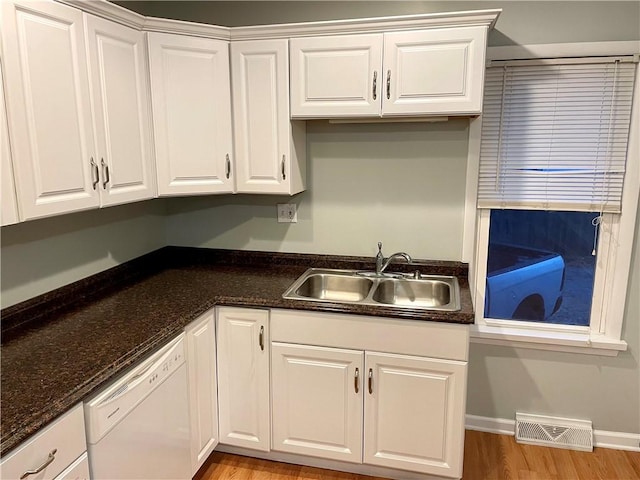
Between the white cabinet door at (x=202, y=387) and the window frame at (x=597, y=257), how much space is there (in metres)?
1.37

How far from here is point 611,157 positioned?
7.52ft

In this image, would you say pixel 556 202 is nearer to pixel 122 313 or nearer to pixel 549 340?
pixel 549 340

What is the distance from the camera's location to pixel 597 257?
2428 millimetres

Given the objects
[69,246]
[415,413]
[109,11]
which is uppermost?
[109,11]

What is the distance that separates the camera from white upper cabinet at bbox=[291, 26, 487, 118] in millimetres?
2061

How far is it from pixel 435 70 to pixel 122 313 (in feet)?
5.58

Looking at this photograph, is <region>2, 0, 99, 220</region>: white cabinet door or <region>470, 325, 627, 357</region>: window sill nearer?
<region>2, 0, 99, 220</region>: white cabinet door

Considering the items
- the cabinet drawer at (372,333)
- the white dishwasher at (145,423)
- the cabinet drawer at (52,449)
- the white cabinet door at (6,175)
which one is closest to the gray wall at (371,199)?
the cabinet drawer at (372,333)

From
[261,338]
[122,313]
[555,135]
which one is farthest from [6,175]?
[555,135]

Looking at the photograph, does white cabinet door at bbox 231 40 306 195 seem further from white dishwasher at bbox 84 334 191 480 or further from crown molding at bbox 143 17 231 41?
white dishwasher at bbox 84 334 191 480

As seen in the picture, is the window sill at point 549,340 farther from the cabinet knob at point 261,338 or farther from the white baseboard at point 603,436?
the cabinet knob at point 261,338

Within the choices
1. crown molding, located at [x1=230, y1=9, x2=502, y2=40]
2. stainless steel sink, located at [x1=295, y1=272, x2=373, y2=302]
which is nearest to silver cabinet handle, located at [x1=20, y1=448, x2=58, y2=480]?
stainless steel sink, located at [x1=295, y1=272, x2=373, y2=302]

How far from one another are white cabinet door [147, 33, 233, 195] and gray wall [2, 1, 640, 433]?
401 mm

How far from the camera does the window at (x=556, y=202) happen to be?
228cm
